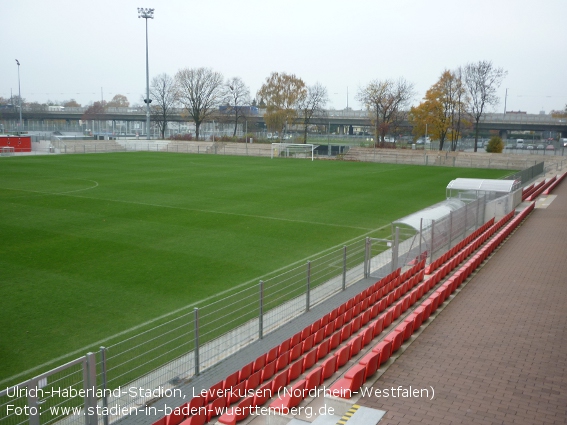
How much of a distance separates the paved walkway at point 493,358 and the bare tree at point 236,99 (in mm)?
78374

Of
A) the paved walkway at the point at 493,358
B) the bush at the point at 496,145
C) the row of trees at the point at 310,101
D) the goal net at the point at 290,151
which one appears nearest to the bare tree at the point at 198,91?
the row of trees at the point at 310,101

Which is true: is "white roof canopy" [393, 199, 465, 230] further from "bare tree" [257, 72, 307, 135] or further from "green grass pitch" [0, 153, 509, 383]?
"bare tree" [257, 72, 307, 135]

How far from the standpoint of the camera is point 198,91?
87.6 meters

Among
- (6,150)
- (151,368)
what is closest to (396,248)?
(151,368)

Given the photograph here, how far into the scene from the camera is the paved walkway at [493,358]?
743 centimetres

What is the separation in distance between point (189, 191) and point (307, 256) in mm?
16435

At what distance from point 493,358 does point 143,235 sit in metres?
14.2

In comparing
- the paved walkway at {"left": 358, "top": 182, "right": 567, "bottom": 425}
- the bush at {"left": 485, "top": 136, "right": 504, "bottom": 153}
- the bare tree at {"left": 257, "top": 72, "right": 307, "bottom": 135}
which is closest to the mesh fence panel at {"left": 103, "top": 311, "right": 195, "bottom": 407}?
the paved walkway at {"left": 358, "top": 182, "right": 567, "bottom": 425}

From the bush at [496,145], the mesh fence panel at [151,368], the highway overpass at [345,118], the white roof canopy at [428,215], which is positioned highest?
the highway overpass at [345,118]

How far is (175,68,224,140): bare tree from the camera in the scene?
287ft

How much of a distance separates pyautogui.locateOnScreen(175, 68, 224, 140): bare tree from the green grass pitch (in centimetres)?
4599

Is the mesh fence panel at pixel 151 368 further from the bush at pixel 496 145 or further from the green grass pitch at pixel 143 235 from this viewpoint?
the bush at pixel 496 145

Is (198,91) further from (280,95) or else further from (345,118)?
(345,118)

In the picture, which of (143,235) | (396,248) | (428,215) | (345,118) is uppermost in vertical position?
Answer: (345,118)
